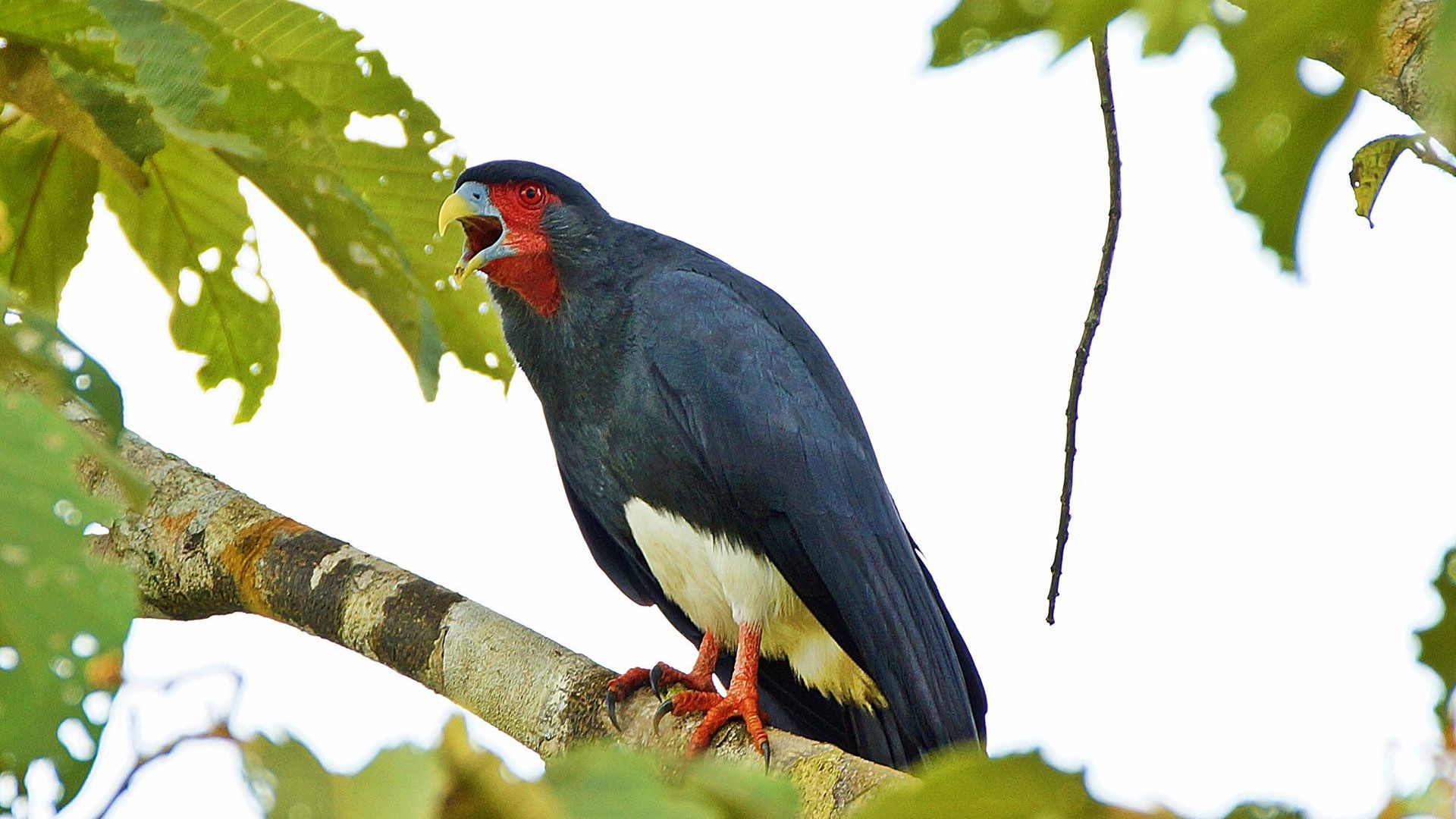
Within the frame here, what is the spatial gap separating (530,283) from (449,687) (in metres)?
1.39

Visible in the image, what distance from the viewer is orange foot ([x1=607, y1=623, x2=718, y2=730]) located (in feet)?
9.25

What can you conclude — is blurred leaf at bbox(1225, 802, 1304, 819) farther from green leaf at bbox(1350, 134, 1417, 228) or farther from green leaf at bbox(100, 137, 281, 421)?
green leaf at bbox(100, 137, 281, 421)

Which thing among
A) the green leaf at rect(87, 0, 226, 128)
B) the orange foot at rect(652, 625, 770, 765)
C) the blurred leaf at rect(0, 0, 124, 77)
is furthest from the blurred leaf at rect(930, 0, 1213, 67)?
the orange foot at rect(652, 625, 770, 765)

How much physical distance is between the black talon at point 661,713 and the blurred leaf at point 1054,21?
2.25 meters

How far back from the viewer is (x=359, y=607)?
282 centimetres

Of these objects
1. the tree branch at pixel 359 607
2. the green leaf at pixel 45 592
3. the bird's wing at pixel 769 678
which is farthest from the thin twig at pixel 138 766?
the bird's wing at pixel 769 678

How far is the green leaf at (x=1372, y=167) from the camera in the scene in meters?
1.50

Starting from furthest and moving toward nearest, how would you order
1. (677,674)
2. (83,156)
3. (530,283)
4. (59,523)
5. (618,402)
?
(530,283) → (618,402) → (677,674) → (83,156) → (59,523)

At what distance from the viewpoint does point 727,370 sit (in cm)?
354

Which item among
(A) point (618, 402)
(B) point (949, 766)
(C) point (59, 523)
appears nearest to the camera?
(B) point (949, 766)

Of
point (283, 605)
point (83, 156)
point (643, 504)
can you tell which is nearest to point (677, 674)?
point (643, 504)

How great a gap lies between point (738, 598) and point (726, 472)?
320mm

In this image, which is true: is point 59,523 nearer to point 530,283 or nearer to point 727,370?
point 727,370

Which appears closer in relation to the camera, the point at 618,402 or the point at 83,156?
the point at 83,156
